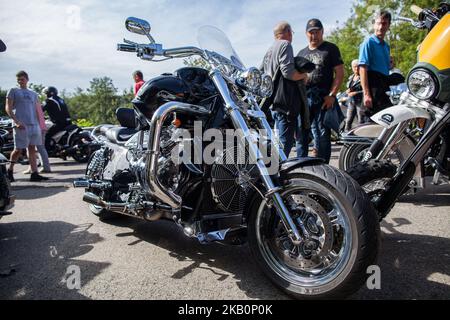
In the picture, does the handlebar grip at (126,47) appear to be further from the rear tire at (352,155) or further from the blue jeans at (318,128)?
the rear tire at (352,155)

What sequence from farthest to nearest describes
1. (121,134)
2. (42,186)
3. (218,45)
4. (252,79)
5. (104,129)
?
(42,186)
(104,129)
(121,134)
(218,45)
(252,79)

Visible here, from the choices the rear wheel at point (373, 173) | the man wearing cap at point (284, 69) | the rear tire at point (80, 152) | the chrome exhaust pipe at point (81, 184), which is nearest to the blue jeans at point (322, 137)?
the man wearing cap at point (284, 69)

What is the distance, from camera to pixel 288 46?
351 centimetres

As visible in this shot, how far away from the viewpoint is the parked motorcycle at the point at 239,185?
178 centimetres

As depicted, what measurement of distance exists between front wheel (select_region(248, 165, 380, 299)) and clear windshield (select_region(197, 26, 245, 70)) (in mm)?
1060

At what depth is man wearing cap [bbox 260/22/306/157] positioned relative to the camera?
11.6ft

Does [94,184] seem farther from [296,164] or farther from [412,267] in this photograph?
[412,267]

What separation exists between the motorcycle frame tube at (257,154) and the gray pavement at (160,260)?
1.45ft

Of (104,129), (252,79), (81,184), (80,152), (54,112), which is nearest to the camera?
(252,79)

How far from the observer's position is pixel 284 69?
354 centimetres

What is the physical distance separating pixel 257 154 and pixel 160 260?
115cm

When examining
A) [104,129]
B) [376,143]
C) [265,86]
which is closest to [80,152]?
[104,129]

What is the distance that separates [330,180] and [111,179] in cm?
214
